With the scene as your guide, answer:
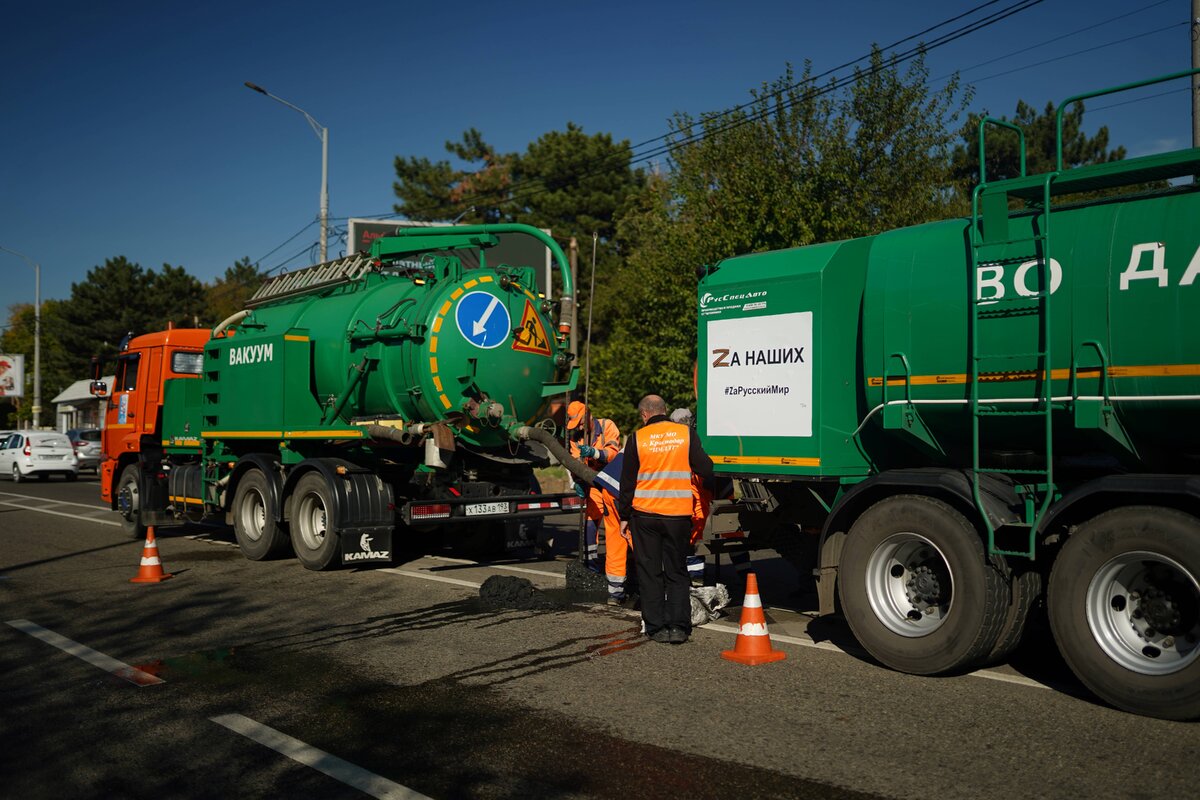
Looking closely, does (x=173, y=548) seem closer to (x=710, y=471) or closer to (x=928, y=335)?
(x=710, y=471)

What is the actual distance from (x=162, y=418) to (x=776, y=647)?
35.6ft

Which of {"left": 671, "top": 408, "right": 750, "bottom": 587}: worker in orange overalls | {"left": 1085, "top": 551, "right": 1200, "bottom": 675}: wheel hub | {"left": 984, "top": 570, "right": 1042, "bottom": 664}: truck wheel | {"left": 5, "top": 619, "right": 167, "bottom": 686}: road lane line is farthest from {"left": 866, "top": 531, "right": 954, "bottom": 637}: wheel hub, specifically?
{"left": 5, "top": 619, "right": 167, "bottom": 686}: road lane line

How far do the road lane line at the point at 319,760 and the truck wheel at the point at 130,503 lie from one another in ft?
33.1

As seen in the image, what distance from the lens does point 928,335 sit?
20.6 ft

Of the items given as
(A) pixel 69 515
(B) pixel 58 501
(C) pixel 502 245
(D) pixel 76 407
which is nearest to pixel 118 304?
(D) pixel 76 407

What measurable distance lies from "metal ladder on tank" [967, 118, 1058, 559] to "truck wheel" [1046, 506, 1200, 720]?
1.05ft

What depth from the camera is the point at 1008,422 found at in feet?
19.5

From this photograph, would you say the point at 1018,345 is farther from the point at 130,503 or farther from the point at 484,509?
the point at 130,503

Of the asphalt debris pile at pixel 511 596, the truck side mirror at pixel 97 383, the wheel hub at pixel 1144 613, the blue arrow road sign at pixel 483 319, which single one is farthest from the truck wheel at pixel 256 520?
the wheel hub at pixel 1144 613

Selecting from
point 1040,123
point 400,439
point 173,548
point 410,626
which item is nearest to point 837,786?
point 410,626

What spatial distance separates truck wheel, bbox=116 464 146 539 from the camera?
564 inches

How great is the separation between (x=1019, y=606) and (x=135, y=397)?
13.1 metres

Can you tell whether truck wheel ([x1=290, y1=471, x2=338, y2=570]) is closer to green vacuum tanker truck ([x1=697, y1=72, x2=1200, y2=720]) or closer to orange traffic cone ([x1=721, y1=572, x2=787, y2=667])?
green vacuum tanker truck ([x1=697, y1=72, x2=1200, y2=720])

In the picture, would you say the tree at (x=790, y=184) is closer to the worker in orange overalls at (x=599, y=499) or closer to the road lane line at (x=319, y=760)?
the worker in orange overalls at (x=599, y=499)
